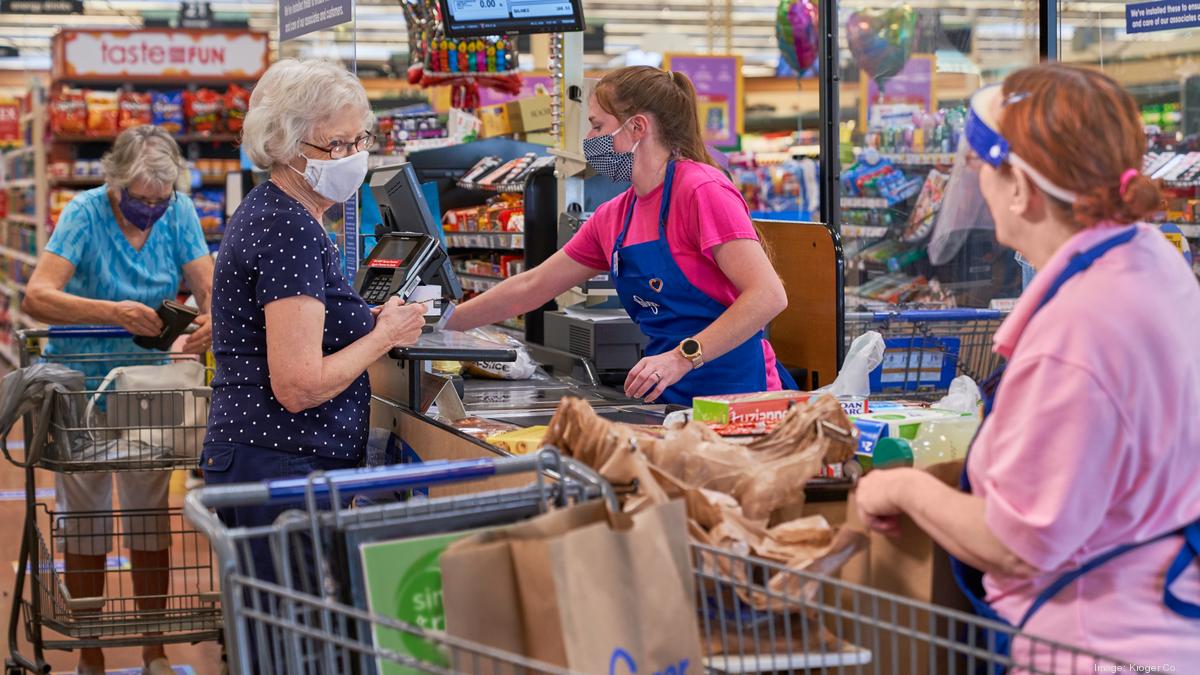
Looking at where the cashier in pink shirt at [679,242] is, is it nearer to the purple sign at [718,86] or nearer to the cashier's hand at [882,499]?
the cashier's hand at [882,499]

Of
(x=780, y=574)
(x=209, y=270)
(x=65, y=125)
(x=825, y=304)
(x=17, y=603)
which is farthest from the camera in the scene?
(x=65, y=125)

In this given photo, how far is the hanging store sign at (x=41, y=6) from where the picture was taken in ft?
57.3

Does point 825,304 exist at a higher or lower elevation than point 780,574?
higher

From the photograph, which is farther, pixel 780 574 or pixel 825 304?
pixel 825 304

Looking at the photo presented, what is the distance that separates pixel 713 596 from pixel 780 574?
13 cm

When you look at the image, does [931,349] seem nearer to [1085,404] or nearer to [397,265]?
[397,265]

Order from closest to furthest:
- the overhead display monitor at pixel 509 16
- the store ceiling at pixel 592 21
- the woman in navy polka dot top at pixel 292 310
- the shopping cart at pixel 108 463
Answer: the woman in navy polka dot top at pixel 292 310
the shopping cart at pixel 108 463
the overhead display monitor at pixel 509 16
the store ceiling at pixel 592 21

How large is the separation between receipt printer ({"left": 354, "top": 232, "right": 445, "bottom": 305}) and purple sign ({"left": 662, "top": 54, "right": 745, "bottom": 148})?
11.8 meters

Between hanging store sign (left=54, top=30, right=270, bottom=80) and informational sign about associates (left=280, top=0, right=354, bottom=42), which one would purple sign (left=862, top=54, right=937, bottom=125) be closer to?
informational sign about associates (left=280, top=0, right=354, bottom=42)

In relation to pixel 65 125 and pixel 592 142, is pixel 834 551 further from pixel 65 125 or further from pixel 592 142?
pixel 65 125

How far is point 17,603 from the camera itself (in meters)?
4.34

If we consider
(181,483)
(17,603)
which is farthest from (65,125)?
(17,603)

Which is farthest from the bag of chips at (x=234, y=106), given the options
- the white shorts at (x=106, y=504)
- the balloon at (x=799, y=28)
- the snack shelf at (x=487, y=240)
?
the white shorts at (x=106, y=504)

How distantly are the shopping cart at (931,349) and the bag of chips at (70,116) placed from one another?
7.94m
